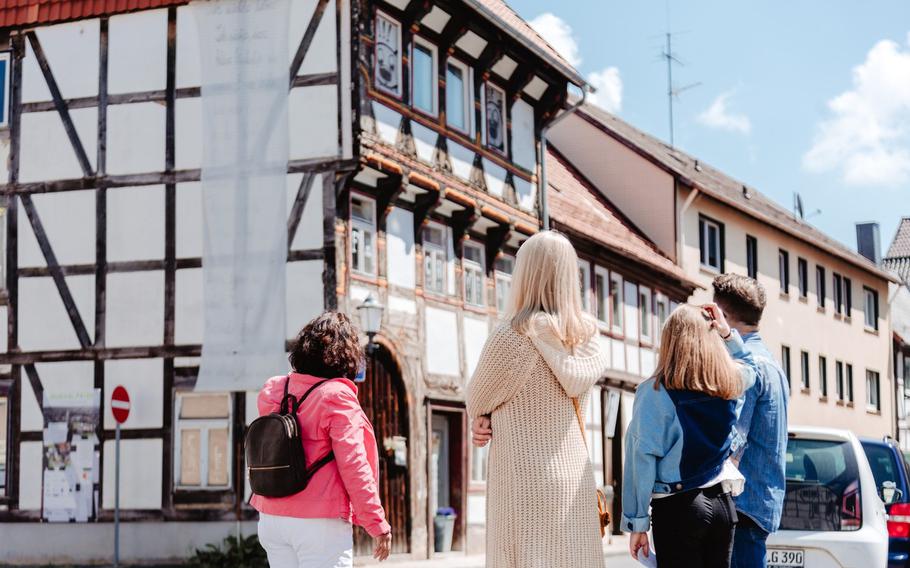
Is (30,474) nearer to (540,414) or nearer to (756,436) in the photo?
(756,436)

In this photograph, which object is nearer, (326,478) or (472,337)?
(326,478)

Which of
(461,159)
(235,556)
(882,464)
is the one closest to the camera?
(882,464)

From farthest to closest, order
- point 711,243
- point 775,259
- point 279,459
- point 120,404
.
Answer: point 775,259
point 711,243
point 120,404
point 279,459

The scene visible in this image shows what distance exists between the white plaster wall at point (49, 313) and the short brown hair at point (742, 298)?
1515 cm

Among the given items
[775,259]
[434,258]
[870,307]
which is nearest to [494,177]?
[434,258]

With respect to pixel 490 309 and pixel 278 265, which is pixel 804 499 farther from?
pixel 490 309

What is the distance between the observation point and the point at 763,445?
6.02 meters

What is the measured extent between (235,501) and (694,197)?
1913 centimetres

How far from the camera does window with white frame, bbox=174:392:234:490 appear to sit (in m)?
19.0

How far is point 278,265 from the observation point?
18875mm

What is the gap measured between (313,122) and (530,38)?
695 cm

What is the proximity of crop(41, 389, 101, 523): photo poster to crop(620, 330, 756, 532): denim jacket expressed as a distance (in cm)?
1527

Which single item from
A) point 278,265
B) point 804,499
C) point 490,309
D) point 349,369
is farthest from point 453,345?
point 349,369

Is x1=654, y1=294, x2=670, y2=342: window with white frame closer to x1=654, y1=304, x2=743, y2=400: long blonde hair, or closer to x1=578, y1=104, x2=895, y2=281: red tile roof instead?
x1=578, y1=104, x2=895, y2=281: red tile roof
